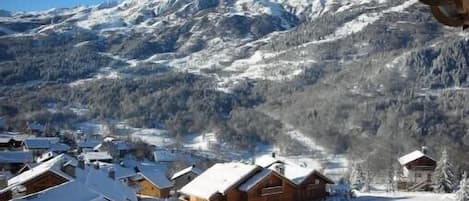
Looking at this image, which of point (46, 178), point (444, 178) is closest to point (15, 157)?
point (46, 178)

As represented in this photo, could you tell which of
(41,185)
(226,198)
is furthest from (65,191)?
(226,198)

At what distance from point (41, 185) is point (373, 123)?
13933 cm

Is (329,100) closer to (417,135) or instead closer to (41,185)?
(417,135)

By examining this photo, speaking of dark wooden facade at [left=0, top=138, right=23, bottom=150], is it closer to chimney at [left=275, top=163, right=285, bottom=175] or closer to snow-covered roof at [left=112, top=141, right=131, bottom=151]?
snow-covered roof at [left=112, top=141, right=131, bottom=151]

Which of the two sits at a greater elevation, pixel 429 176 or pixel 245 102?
pixel 429 176

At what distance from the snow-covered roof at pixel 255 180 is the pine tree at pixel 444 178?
15.5 metres

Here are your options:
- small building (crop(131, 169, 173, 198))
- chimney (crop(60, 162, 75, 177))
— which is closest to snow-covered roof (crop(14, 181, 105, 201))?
chimney (crop(60, 162, 75, 177))

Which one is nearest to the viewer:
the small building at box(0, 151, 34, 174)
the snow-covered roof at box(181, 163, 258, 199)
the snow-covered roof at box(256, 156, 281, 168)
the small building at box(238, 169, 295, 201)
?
the snow-covered roof at box(181, 163, 258, 199)

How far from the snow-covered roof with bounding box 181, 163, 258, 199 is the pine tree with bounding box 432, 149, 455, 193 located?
1638cm

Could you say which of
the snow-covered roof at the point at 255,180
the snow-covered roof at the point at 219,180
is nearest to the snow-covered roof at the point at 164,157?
the snow-covered roof at the point at 219,180

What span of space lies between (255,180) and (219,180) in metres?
2.29

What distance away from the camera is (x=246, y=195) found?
37.0m

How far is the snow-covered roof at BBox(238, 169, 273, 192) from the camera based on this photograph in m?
37.0

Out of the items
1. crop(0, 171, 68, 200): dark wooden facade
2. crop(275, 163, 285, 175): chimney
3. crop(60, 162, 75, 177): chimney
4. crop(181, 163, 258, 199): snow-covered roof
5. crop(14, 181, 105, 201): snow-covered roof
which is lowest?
crop(275, 163, 285, 175): chimney
